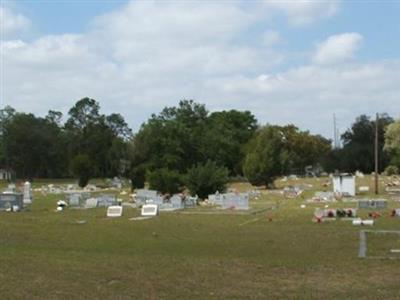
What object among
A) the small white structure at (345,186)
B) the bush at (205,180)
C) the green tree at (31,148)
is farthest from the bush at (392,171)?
the green tree at (31,148)

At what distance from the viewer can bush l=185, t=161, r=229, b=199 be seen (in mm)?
43906

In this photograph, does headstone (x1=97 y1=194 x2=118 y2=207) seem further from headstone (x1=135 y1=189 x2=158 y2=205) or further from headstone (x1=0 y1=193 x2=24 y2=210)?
headstone (x1=0 y1=193 x2=24 y2=210)

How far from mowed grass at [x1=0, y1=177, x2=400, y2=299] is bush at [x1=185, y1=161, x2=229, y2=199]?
2075cm

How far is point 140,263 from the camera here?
40.4 ft

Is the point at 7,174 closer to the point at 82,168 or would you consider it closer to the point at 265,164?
the point at 82,168

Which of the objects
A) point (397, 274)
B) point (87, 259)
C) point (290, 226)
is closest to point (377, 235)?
point (290, 226)

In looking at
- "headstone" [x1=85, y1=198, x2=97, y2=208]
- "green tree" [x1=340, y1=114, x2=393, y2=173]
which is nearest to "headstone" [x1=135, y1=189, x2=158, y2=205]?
"headstone" [x1=85, y1=198, x2=97, y2=208]

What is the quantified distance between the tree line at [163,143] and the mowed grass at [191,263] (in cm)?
5119

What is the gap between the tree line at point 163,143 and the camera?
286ft

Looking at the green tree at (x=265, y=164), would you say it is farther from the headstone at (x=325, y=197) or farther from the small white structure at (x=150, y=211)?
the small white structure at (x=150, y=211)

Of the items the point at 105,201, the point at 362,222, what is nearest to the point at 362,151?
the point at 105,201

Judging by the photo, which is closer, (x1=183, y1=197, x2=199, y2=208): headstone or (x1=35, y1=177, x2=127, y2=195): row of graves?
(x1=183, y1=197, x2=199, y2=208): headstone

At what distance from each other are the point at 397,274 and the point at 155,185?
119ft

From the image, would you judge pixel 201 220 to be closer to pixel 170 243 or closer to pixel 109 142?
pixel 170 243
